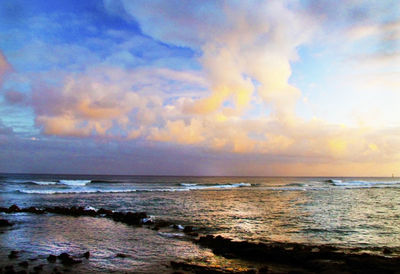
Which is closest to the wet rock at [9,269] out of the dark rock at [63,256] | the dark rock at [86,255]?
the dark rock at [63,256]

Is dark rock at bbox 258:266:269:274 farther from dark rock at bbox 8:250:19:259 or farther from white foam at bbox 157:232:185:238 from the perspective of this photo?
dark rock at bbox 8:250:19:259

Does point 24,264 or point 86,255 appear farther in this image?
point 86,255

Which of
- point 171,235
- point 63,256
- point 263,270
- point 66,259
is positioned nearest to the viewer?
point 263,270

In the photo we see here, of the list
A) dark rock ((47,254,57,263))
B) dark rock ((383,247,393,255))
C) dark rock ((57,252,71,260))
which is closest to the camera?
dark rock ((47,254,57,263))

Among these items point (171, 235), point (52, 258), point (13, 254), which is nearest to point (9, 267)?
point (52, 258)

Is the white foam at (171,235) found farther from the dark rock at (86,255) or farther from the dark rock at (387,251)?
the dark rock at (387,251)

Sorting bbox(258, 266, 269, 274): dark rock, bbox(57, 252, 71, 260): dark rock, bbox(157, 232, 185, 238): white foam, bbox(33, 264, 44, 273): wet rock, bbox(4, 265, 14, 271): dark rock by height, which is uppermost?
bbox(258, 266, 269, 274): dark rock

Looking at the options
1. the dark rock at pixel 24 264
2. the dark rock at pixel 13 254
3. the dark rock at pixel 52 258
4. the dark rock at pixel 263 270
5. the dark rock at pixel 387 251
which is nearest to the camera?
the dark rock at pixel 263 270

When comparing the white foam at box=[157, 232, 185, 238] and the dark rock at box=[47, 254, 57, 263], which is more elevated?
the dark rock at box=[47, 254, 57, 263]

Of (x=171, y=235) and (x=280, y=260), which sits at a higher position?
(x=280, y=260)

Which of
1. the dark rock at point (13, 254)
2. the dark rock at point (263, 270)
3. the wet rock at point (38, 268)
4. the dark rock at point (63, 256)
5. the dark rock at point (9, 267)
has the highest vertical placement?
the dark rock at point (263, 270)

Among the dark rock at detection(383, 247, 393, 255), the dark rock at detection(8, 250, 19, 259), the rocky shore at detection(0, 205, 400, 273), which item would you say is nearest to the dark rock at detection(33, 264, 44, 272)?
the rocky shore at detection(0, 205, 400, 273)

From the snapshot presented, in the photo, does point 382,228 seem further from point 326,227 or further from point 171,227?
point 171,227

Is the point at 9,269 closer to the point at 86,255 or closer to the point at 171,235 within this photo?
the point at 86,255
